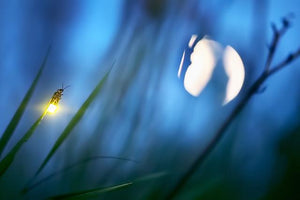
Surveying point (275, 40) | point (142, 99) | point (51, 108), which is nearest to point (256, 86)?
point (275, 40)

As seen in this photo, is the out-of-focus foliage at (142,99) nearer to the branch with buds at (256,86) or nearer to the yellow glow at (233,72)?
the yellow glow at (233,72)

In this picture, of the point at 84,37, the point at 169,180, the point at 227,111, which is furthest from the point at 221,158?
the point at 84,37

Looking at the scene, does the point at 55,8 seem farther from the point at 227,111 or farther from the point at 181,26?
the point at 227,111

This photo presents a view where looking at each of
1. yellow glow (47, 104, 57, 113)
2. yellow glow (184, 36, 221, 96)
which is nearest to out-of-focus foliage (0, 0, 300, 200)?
yellow glow (184, 36, 221, 96)

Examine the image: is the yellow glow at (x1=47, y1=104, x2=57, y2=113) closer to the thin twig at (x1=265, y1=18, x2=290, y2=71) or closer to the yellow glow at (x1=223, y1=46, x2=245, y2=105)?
the thin twig at (x1=265, y1=18, x2=290, y2=71)

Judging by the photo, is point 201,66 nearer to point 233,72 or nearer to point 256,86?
point 233,72

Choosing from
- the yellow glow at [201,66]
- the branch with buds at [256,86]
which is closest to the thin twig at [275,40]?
the branch with buds at [256,86]
